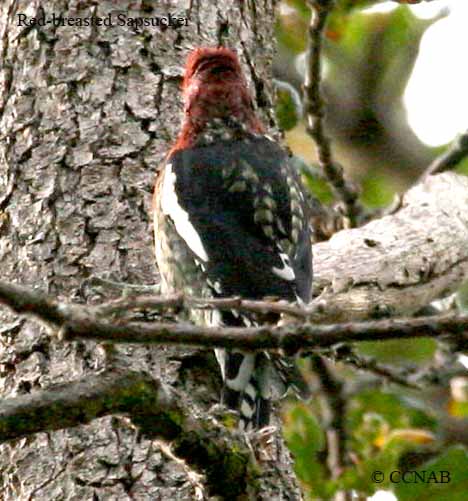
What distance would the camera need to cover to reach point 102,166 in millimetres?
3732

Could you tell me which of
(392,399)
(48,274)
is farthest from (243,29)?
(392,399)

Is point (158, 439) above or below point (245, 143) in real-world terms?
below

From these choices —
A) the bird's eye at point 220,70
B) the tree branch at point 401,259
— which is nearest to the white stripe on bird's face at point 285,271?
the tree branch at point 401,259

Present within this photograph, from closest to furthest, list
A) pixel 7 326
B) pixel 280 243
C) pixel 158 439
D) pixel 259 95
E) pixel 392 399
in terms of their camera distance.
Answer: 1. pixel 158 439
2. pixel 7 326
3. pixel 280 243
4. pixel 259 95
5. pixel 392 399

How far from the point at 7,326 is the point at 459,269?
152cm

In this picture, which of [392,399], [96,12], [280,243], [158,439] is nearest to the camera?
[158,439]

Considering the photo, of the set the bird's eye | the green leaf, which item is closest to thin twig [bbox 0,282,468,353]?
the bird's eye

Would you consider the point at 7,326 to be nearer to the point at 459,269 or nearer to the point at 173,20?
the point at 173,20

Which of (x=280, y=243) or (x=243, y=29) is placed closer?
(x=280, y=243)

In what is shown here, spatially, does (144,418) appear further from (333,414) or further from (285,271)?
(333,414)

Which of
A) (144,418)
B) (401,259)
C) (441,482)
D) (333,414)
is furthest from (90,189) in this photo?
(333,414)

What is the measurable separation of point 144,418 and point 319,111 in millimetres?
2112

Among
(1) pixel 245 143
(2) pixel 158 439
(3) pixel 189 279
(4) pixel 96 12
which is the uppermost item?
(4) pixel 96 12

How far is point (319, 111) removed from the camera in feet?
14.4
